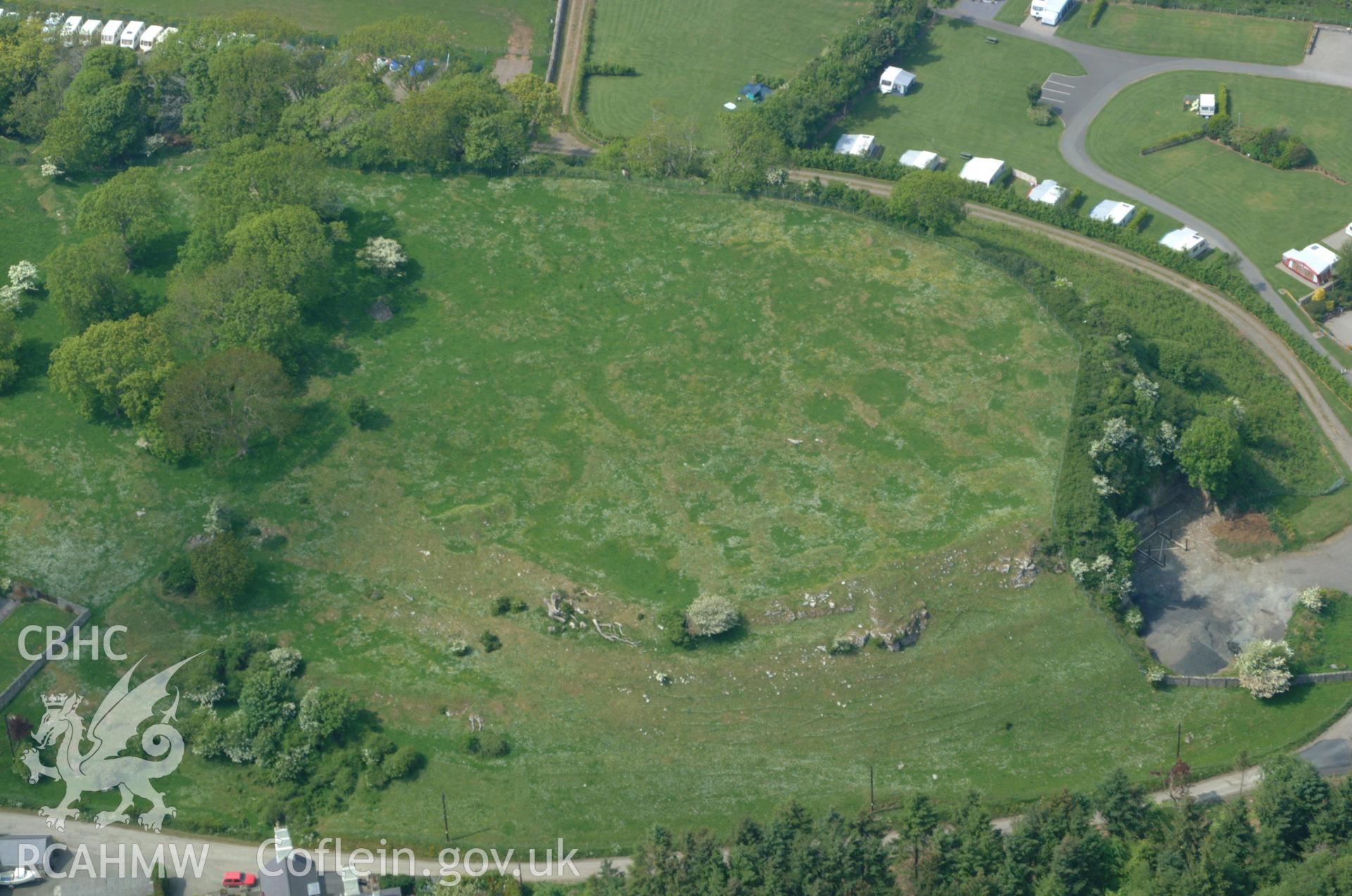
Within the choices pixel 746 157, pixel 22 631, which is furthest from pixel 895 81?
pixel 22 631

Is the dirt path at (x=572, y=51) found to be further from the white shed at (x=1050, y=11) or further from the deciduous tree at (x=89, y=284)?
the white shed at (x=1050, y=11)

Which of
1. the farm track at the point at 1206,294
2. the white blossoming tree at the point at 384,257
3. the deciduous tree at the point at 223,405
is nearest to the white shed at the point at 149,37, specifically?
the white blossoming tree at the point at 384,257

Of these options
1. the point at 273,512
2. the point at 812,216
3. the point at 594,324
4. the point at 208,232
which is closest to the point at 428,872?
the point at 273,512

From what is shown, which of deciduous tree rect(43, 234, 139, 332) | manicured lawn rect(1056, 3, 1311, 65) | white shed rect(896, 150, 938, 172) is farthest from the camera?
manicured lawn rect(1056, 3, 1311, 65)

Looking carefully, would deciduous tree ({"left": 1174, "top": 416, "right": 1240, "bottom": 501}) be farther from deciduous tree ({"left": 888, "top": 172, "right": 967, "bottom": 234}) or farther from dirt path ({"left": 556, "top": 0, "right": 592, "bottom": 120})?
dirt path ({"left": 556, "top": 0, "right": 592, "bottom": 120})

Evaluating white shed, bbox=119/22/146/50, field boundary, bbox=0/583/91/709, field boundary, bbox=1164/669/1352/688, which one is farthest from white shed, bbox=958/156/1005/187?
field boundary, bbox=0/583/91/709

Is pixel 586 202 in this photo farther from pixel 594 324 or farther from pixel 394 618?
pixel 394 618
